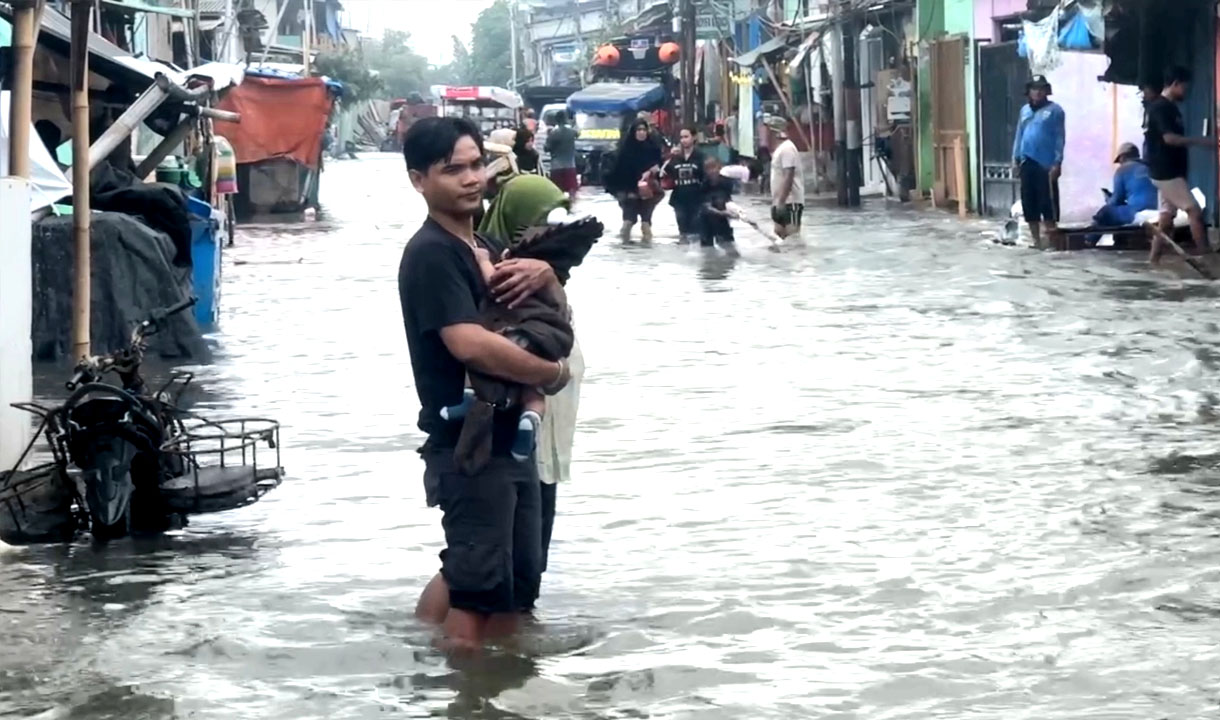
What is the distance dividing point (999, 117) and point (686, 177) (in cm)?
558

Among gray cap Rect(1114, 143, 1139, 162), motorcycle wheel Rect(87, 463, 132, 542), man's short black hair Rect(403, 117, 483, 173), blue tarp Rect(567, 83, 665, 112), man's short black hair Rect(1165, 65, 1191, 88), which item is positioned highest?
blue tarp Rect(567, 83, 665, 112)

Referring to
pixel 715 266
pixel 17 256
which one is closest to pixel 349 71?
pixel 715 266

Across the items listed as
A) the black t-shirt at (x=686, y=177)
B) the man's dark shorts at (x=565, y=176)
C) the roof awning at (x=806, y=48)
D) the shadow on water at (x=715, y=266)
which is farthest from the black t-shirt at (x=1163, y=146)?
the roof awning at (x=806, y=48)

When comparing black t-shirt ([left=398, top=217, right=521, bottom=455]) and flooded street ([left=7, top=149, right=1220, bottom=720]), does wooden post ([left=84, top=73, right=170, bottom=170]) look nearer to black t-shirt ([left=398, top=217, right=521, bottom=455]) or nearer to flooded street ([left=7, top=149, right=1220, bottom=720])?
flooded street ([left=7, top=149, right=1220, bottom=720])

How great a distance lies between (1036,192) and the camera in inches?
842

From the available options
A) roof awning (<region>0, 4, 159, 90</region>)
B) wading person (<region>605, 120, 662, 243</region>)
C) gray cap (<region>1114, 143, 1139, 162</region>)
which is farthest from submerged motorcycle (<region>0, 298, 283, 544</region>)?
wading person (<region>605, 120, 662, 243</region>)

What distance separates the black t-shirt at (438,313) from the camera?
5.75 m

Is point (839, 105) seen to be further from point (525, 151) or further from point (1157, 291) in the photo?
point (1157, 291)

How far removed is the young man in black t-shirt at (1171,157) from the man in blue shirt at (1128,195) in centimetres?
216

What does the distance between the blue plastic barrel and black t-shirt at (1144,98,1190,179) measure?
7904mm

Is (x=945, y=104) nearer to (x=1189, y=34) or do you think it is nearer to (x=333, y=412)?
(x=1189, y=34)

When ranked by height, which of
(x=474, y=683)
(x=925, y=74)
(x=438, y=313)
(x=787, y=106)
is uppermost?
(x=925, y=74)

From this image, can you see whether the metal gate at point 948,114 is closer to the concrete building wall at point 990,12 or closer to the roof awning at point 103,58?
the concrete building wall at point 990,12

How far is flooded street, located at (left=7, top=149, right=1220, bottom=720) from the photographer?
591cm
